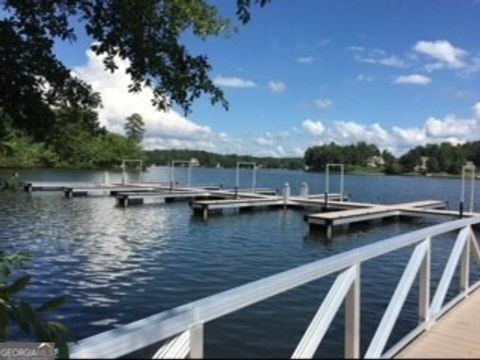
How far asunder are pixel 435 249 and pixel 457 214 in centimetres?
906

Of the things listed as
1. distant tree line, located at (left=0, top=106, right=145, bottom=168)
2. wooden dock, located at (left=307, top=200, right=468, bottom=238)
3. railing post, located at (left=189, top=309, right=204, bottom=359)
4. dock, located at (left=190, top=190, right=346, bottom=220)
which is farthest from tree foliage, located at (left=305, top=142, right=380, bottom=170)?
railing post, located at (left=189, top=309, right=204, bottom=359)

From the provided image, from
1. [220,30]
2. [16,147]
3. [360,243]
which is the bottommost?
[360,243]

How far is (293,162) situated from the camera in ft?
433

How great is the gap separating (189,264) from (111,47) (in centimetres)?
1062

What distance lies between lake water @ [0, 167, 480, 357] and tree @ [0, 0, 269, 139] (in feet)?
4.48

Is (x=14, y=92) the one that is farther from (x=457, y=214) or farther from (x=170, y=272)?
(x=457, y=214)

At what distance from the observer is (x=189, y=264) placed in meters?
14.7

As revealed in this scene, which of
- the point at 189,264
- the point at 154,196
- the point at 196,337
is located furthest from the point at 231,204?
the point at 196,337

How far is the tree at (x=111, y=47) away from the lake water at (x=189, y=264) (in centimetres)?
137

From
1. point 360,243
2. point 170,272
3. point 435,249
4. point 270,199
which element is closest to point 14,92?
point 170,272

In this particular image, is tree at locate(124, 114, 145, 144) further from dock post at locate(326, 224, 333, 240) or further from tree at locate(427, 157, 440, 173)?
dock post at locate(326, 224, 333, 240)

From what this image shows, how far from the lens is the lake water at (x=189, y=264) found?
8656 mm

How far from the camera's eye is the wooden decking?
14.6 feet

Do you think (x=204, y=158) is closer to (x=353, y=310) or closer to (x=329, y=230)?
(x=329, y=230)
